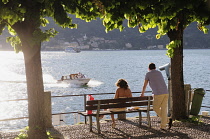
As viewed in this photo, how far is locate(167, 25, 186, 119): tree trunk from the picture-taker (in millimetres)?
11383

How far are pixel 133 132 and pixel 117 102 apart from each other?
0.86 m

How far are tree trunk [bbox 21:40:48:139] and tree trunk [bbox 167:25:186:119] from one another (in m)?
4.31

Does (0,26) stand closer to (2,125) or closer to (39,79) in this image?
(39,79)

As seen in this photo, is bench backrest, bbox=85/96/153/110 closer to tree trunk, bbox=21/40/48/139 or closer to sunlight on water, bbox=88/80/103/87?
tree trunk, bbox=21/40/48/139

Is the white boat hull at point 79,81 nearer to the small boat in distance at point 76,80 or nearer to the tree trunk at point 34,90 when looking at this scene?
the small boat in distance at point 76,80

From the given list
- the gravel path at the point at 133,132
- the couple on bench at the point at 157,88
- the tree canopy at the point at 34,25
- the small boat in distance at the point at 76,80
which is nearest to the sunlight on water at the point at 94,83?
the small boat in distance at the point at 76,80

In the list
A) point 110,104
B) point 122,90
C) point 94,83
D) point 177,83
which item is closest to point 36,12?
point 110,104

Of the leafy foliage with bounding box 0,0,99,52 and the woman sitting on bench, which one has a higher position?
the leafy foliage with bounding box 0,0,99,52

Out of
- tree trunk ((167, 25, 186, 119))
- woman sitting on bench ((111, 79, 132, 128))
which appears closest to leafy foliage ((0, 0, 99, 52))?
woman sitting on bench ((111, 79, 132, 128))

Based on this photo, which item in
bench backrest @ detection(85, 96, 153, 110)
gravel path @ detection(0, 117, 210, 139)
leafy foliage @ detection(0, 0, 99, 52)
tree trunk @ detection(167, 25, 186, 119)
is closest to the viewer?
leafy foliage @ detection(0, 0, 99, 52)

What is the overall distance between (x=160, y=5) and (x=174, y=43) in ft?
7.53

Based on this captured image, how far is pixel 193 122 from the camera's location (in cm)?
1102

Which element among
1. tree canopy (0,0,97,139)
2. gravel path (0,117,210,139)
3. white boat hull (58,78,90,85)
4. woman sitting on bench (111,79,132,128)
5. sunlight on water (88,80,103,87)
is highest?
tree canopy (0,0,97,139)

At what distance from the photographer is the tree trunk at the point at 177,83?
1138 centimetres
